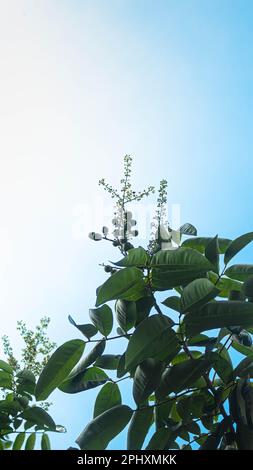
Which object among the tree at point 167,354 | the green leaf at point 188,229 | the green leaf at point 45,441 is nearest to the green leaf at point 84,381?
the tree at point 167,354

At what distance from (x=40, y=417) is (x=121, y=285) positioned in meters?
0.42

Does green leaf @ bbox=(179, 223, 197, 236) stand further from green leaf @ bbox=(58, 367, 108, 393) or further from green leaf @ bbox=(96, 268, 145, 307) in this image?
green leaf @ bbox=(58, 367, 108, 393)

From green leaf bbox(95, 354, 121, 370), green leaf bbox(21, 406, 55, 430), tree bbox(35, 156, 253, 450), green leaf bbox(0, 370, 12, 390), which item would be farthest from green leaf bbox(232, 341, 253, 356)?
green leaf bbox(0, 370, 12, 390)

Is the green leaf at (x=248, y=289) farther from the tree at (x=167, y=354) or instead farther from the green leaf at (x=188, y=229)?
the green leaf at (x=188, y=229)

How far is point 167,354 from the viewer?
1149 millimetres

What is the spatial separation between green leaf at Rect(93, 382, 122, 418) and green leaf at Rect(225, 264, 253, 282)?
37cm

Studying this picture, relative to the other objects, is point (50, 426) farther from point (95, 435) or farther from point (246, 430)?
point (246, 430)

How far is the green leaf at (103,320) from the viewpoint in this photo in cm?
129

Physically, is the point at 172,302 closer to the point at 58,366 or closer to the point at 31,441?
the point at 58,366

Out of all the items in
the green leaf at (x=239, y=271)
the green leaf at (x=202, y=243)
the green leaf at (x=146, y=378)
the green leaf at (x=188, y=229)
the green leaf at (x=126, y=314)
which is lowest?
the green leaf at (x=146, y=378)

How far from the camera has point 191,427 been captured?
1307mm

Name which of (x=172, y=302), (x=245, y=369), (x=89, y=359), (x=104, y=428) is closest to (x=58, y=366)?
(x=89, y=359)

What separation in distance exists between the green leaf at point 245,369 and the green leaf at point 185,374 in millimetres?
77
